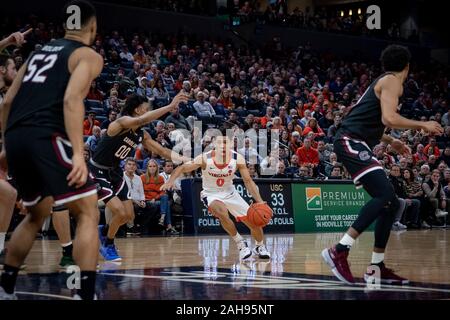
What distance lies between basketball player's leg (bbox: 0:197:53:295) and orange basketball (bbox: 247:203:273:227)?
4970mm

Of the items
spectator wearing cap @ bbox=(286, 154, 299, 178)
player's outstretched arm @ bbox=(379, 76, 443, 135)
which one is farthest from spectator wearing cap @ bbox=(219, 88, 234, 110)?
player's outstretched arm @ bbox=(379, 76, 443, 135)

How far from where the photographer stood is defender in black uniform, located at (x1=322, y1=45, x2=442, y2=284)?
697cm

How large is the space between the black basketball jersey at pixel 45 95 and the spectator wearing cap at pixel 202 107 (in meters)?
14.4

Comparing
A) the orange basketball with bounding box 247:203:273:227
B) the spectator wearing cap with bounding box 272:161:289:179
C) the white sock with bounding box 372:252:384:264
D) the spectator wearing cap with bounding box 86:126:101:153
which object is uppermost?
the spectator wearing cap with bounding box 86:126:101:153

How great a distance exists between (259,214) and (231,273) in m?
2.28

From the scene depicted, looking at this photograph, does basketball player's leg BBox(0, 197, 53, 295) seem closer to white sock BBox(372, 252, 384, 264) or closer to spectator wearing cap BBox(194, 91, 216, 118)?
white sock BBox(372, 252, 384, 264)

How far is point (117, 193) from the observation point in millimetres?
9953

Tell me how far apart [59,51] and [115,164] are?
15.5 ft

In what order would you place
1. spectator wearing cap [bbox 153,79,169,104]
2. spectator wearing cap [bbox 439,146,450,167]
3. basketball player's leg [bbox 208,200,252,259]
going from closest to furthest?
basketball player's leg [bbox 208,200,252,259], spectator wearing cap [bbox 153,79,169,104], spectator wearing cap [bbox 439,146,450,167]

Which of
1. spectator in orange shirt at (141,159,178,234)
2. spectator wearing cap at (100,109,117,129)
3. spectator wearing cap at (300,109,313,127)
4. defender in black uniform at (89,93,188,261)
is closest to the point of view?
defender in black uniform at (89,93,188,261)

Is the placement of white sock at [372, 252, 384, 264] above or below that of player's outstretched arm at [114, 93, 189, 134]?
below

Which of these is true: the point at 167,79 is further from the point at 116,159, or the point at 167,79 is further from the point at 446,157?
the point at 116,159
